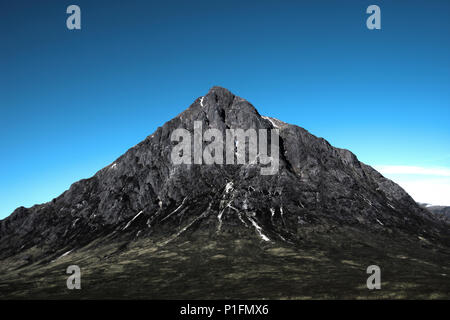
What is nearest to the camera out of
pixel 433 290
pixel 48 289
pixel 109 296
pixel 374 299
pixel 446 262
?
pixel 374 299

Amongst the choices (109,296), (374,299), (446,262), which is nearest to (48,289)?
(109,296)
